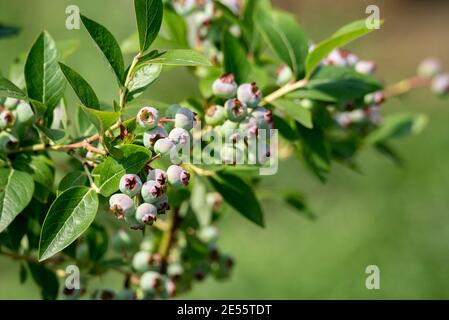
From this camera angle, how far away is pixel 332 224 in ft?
10.3

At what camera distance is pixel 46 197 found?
0.91m

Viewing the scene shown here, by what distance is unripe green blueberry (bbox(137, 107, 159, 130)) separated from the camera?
30.4 inches

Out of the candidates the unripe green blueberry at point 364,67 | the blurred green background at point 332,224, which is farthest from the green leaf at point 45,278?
the blurred green background at point 332,224

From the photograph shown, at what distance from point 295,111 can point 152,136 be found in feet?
0.95

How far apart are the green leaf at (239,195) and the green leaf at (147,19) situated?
27 centimetres

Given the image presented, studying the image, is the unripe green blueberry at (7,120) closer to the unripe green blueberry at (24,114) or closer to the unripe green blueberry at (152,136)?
the unripe green blueberry at (24,114)

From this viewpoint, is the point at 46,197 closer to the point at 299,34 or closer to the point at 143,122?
the point at 143,122

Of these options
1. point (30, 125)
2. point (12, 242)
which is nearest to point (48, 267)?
point (12, 242)

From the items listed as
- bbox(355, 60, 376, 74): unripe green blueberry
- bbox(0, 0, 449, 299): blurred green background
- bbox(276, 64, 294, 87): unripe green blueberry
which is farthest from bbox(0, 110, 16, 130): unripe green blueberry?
bbox(0, 0, 449, 299): blurred green background

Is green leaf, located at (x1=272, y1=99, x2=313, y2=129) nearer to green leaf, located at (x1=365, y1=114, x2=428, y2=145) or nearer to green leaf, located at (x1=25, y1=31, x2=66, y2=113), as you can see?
green leaf, located at (x1=25, y1=31, x2=66, y2=113)

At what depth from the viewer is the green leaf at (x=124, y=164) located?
76 centimetres

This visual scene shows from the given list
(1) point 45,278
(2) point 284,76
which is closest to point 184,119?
(2) point 284,76

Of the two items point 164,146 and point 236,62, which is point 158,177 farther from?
point 236,62

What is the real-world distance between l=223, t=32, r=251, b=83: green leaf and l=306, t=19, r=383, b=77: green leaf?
99 millimetres
